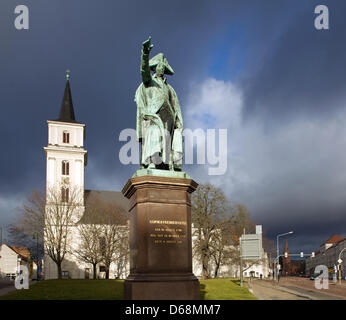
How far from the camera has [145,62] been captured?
890cm

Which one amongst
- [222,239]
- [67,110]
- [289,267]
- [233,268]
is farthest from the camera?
[289,267]

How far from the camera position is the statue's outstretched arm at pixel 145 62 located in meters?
8.42

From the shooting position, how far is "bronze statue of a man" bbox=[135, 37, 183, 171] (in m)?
9.11

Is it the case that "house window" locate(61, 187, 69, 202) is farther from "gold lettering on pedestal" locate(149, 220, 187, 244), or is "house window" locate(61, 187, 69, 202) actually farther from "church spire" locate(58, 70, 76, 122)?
"gold lettering on pedestal" locate(149, 220, 187, 244)

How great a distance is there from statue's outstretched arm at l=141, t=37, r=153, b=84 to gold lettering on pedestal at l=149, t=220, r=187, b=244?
3650mm

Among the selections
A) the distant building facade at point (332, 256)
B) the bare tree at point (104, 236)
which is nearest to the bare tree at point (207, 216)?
the bare tree at point (104, 236)

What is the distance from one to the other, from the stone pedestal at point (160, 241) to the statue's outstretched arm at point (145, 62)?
267 centimetres

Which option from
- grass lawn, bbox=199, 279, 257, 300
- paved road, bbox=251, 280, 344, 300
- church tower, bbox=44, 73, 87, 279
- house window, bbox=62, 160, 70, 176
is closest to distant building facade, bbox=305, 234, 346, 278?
church tower, bbox=44, 73, 87, 279

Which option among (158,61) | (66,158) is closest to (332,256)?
(66,158)

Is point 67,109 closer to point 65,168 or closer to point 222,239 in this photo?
point 65,168

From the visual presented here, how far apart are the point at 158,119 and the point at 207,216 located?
39.0 meters
